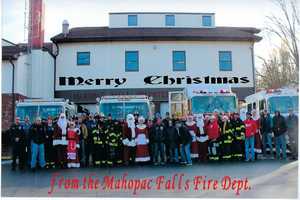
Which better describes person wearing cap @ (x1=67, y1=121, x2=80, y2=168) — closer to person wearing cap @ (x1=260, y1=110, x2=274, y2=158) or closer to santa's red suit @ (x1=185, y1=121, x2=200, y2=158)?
santa's red suit @ (x1=185, y1=121, x2=200, y2=158)

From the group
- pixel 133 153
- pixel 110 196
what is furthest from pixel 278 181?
pixel 133 153

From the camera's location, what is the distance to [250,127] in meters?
11.8

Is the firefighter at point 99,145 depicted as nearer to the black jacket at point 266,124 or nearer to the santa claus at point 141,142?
the santa claus at point 141,142

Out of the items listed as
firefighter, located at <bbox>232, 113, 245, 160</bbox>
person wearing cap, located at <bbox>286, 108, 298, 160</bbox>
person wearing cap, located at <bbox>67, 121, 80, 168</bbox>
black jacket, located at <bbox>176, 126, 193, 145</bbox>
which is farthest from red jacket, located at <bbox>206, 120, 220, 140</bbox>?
person wearing cap, located at <bbox>67, 121, 80, 168</bbox>

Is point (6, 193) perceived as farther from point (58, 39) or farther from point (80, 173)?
point (58, 39)

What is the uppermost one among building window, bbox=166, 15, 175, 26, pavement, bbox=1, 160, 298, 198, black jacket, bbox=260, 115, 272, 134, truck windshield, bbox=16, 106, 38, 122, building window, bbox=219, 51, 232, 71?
building window, bbox=166, 15, 175, 26

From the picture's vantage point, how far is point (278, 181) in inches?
346

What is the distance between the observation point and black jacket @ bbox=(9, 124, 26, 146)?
11086 mm

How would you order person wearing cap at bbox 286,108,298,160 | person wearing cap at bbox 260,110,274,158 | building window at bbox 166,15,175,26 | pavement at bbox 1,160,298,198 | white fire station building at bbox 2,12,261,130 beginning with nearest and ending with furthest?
pavement at bbox 1,160,298,198 < person wearing cap at bbox 286,108,298,160 < person wearing cap at bbox 260,110,274,158 < building window at bbox 166,15,175,26 < white fire station building at bbox 2,12,261,130

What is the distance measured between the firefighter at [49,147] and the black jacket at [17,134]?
0.59 metres

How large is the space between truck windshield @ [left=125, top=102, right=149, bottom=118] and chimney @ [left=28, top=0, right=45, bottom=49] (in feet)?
10.4

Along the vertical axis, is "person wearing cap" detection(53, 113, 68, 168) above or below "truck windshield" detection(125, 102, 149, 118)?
below

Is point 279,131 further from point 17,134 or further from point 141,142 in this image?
point 17,134

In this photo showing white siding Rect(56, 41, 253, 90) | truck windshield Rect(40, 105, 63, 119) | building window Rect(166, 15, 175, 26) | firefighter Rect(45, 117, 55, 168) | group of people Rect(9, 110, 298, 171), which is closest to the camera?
firefighter Rect(45, 117, 55, 168)
